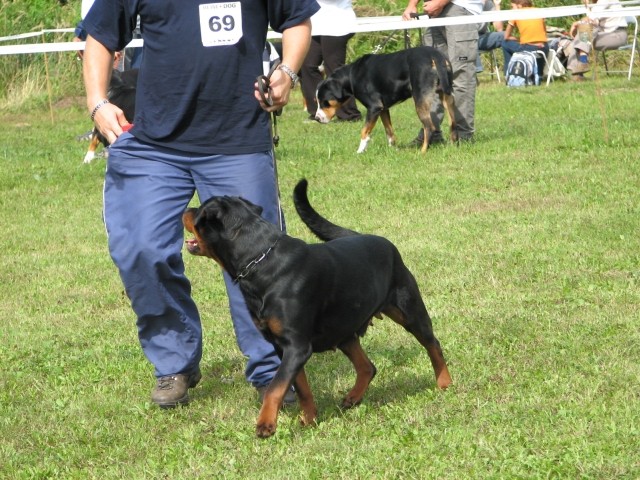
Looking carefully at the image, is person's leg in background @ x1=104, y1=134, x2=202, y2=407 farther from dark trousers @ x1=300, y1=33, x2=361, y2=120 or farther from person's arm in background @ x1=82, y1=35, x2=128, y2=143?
dark trousers @ x1=300, y1=33, x2=361, y2=120

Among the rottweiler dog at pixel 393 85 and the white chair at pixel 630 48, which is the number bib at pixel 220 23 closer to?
the rottweiler dog at pixel 393 85

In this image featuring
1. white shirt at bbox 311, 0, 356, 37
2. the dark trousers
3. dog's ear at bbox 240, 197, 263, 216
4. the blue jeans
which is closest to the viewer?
dog's ear at bbox 240, 197, 263, 216

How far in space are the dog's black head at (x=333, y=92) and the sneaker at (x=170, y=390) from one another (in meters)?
8.44

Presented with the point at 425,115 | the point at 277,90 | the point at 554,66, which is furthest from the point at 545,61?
the point at 277,90

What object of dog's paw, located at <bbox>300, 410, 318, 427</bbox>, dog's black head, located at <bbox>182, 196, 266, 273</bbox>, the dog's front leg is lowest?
dog's paw, located at <bbox>300, 410, 318, 427</bbox>

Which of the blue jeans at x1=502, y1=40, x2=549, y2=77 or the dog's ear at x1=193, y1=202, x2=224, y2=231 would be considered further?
the blue jeans at x1=502, y1=40, x2=549, y2=77

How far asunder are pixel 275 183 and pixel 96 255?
407 cm

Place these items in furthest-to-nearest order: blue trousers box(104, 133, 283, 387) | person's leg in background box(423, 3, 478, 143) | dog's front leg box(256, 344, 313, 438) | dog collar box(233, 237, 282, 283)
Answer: person's leg in background box(423, 3, 478, 143), blue trousers box(104, 133, 283, 387), dog collar box(233, 237, 282, 283), dog's front leg box(256, 344, 313, 438)

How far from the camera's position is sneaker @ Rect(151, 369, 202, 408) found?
4859mm

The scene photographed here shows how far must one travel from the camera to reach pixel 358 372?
486cm

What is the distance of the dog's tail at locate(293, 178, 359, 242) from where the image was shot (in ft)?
16.2

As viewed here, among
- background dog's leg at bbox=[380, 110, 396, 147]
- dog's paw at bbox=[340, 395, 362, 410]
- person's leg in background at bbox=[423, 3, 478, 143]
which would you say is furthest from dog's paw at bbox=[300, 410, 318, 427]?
background dog's leg at bbox=[380, 110, 396, 147]

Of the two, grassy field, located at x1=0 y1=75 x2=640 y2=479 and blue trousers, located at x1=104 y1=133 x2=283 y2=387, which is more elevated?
blue trousers, located at x1=104 y1=133 x2=283 y2=387

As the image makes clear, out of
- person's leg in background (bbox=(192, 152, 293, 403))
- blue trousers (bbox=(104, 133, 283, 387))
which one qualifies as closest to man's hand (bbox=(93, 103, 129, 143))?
blue trousers (bbox=(104, 133, 283, 387))
